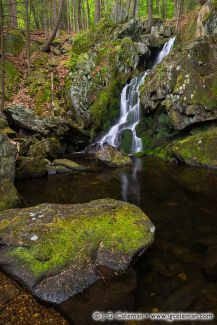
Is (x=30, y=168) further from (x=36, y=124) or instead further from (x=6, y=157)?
(x=36, y=124)

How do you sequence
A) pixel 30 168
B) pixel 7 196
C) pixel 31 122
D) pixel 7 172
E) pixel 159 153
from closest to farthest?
pixel 7 196, pixel 7 172, pixel 30 168, pixel 31 122, pixel 159 153

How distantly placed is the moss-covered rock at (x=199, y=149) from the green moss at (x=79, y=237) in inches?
332

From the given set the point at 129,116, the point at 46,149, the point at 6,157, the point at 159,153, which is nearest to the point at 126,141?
the point at 129,116

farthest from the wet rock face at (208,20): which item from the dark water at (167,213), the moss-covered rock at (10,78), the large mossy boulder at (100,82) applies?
the moss-covered rock at (10,78)

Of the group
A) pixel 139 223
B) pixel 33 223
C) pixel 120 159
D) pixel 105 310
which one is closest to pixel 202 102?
pixel 120 159

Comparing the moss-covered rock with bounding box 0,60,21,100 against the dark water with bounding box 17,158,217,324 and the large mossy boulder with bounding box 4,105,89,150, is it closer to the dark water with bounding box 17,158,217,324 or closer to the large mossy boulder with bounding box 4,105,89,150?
the large mossy boulder with bounding box 4,105,89,150

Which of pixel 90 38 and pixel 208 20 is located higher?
pixel 208 20

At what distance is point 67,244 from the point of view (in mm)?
5340

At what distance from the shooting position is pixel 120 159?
14797 mm

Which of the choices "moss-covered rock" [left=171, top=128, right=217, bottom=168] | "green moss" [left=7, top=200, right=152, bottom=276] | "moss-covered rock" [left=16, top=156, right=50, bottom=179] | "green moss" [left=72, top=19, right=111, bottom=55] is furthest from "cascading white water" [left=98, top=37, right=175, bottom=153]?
"green moss" [left=7, top=200, right=152, bottom=276]

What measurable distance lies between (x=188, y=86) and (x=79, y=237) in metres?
12.0

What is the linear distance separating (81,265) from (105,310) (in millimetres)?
856

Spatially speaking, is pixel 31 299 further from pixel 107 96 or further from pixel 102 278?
pixel 107 96

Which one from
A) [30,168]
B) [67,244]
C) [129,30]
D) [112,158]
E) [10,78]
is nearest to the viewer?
[67,244]
